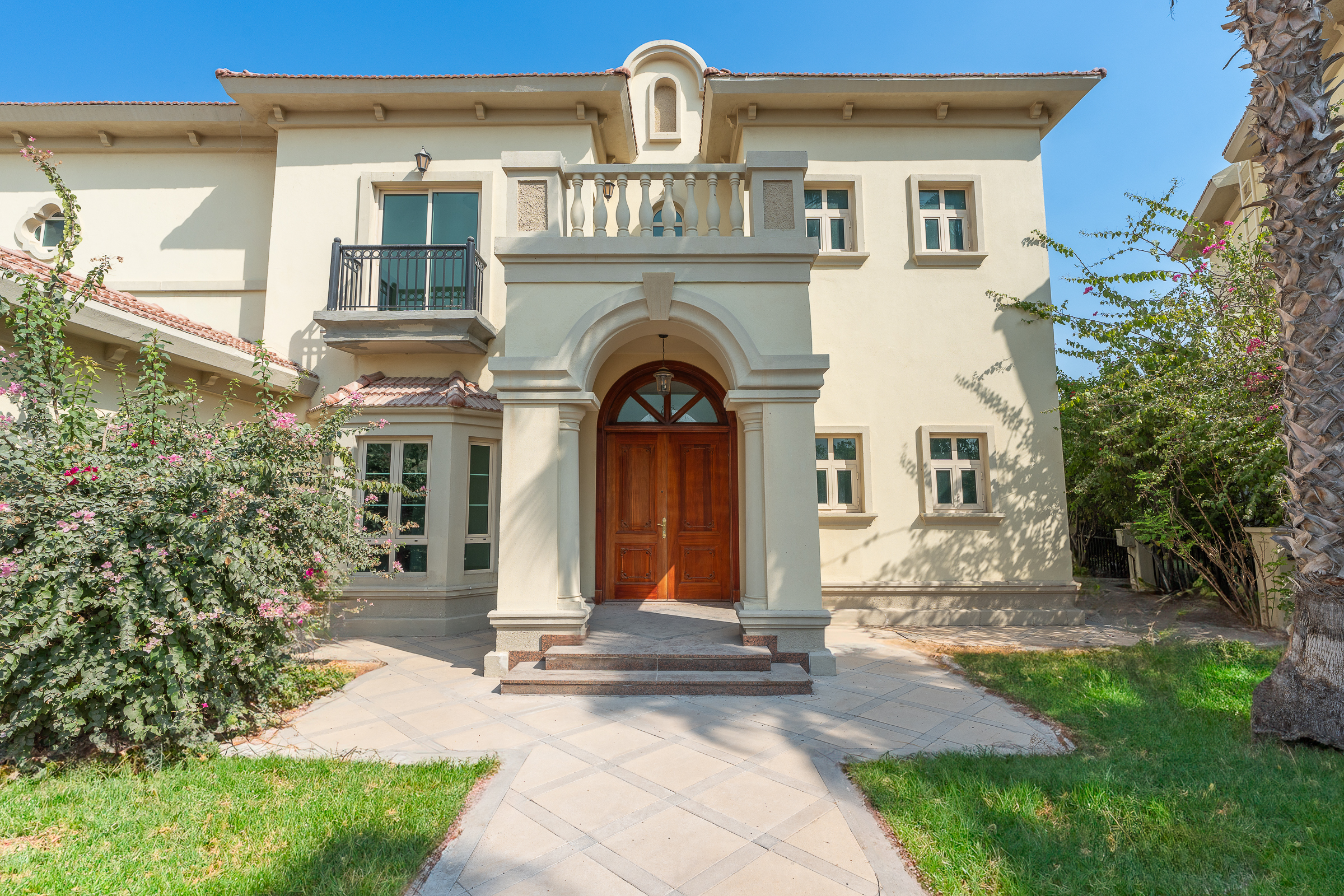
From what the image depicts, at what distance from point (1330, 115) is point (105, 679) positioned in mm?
8761

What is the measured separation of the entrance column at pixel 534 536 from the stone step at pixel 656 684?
38 cm

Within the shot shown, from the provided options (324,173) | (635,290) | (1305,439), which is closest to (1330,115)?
(1305,439)

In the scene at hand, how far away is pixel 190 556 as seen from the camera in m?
3.99

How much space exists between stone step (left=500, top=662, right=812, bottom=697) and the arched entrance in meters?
3.13

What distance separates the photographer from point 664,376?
823 cm

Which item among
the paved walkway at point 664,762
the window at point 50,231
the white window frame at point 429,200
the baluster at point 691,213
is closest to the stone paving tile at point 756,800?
the paved walkway at point 664,762

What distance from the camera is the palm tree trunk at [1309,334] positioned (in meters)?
3.90

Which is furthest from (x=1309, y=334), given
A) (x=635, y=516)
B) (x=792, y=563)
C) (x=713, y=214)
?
(x=635, y=516)

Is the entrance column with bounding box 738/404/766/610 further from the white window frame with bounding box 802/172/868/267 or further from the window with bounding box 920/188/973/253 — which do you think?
the window with bounding box 920/188/973/253

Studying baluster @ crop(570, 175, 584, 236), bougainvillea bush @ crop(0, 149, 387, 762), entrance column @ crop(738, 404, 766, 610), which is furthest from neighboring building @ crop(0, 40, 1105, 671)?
bougainvillea bush @ crop(0, 149, 387, 762)

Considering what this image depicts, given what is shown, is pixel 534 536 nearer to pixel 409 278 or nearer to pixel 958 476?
pixel 409 278

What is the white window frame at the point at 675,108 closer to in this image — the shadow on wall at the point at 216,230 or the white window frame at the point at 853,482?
the white window frame at the point at 853,482

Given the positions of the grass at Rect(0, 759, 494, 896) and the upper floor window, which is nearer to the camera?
the grass at Rect(0, 759, 494, 896)

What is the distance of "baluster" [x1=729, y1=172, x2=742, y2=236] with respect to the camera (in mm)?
6230
